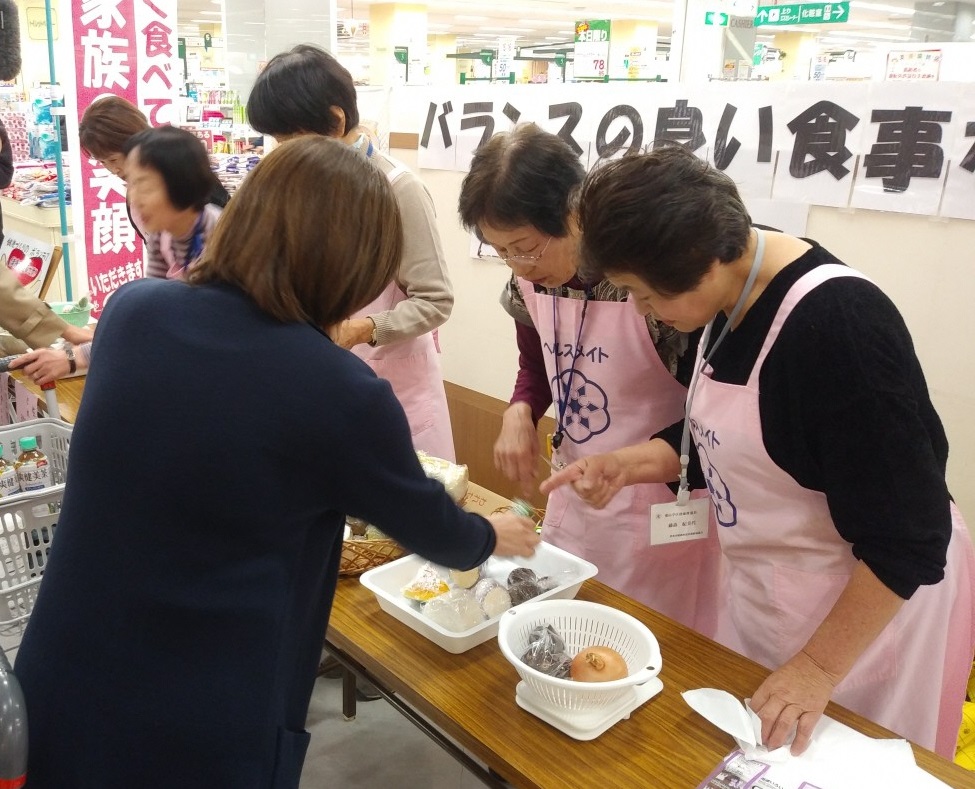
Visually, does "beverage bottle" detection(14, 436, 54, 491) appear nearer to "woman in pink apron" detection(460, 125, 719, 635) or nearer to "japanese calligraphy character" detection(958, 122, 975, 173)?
"woman in pink apron" detection(460, 125, 719, 635)

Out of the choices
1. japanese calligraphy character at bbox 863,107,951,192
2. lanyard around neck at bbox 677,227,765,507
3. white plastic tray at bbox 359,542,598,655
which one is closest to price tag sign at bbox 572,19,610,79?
japanese calligraphy character at bbox 863,107,951,192

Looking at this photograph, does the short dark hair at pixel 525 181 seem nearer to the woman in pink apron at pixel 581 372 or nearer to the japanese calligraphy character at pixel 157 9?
the woman in pink apron at pixel 581 372

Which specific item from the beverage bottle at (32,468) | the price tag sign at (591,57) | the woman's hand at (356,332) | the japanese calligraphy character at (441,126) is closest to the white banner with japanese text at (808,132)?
the japanese calligraphy character at (441,126)

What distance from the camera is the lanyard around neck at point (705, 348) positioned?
125cm

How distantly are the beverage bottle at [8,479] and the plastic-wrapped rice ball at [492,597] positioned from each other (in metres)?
1.14

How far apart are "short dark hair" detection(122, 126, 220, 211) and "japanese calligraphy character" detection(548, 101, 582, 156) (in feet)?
4.34

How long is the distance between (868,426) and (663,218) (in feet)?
1.27

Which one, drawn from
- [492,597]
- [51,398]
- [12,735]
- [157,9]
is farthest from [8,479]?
[157,9]

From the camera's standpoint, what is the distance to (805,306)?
117cm

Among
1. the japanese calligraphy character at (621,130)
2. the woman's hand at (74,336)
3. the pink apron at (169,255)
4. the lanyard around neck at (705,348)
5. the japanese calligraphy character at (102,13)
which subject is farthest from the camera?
the japanese calligraphy character at (102,13)

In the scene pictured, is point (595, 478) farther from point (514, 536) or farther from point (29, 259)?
point (29, 259)

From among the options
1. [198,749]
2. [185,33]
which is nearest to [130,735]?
[198,749]

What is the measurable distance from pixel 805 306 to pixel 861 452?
0.22 meters

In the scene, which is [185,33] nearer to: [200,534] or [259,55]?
[259,55]
